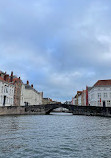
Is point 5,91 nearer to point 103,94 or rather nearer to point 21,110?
point 21,110

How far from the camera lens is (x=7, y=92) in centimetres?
4606

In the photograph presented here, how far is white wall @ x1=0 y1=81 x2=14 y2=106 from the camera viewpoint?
43.3 m

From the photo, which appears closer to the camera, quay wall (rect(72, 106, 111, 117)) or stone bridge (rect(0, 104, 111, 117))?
stone bridge (rect(0, 104, 111, 117))

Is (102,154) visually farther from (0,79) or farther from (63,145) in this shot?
(0,79)

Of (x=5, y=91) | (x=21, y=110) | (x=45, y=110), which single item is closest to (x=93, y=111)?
(x=45, y=110)

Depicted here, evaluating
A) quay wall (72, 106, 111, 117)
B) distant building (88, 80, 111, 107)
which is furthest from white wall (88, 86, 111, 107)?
quay wall (72, 106, 111, 117)

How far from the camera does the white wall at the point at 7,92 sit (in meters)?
43.3

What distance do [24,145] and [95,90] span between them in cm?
4659

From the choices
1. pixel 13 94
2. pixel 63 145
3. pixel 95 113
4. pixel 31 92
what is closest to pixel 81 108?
pixel 95 113

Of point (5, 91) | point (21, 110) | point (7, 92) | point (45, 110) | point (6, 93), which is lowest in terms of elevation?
point (45, 110)

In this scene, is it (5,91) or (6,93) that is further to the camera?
(6,93)

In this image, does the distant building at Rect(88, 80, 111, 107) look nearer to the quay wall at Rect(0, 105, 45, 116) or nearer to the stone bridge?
the stone bridge

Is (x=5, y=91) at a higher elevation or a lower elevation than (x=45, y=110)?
higher

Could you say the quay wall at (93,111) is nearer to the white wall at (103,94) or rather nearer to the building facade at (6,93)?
the white wall at (103,94)
